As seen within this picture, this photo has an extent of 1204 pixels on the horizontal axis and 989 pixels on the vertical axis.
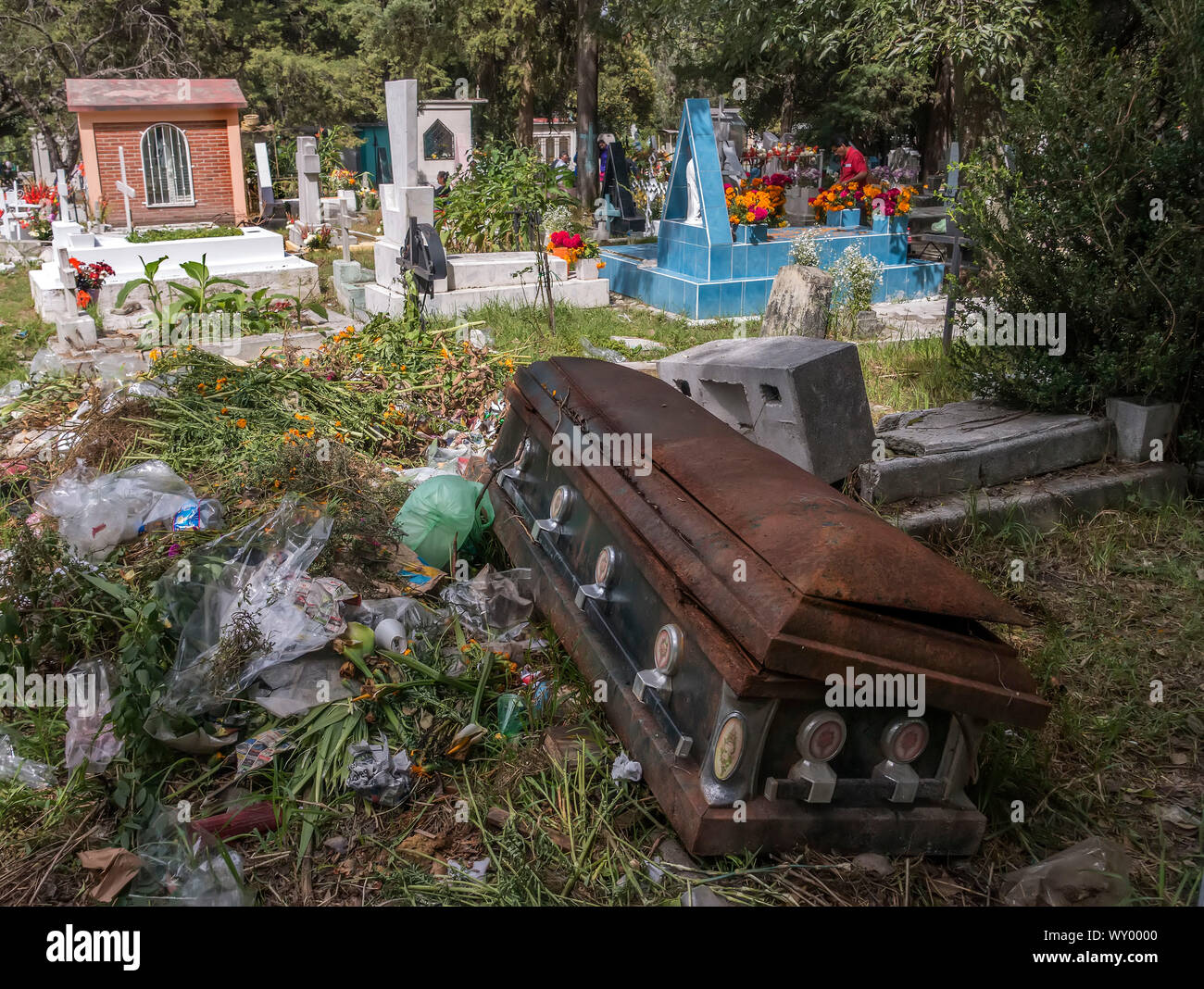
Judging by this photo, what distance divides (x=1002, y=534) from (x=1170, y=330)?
4.84 ft

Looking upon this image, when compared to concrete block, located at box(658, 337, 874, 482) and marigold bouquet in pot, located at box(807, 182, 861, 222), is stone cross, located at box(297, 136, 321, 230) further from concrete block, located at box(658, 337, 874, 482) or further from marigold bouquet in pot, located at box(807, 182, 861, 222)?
concrete block, located at box(658, 337, 874, 482)

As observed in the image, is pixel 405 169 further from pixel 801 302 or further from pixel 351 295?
pixel 801 302

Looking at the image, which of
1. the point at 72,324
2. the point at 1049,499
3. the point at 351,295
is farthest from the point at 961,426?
the point at 72,324

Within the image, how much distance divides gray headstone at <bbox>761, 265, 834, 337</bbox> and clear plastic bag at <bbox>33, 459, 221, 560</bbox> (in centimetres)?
449

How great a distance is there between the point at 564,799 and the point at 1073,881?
4.69ft

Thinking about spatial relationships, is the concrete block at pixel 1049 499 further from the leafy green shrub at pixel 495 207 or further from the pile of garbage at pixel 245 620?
the leafy green shrub at pixel 495 207

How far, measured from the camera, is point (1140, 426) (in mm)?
5211

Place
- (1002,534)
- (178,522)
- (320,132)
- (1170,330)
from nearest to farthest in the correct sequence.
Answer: (178,522) → (1002,534) → (1170,330) → (320,132)

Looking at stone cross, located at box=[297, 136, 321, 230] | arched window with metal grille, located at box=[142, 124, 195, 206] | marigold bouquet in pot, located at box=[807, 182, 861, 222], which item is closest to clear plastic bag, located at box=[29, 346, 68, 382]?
marigold bouquet in pot, located at box=[807, 182, 861, 222]

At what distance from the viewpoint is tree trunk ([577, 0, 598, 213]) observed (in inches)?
725

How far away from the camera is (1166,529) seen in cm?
491

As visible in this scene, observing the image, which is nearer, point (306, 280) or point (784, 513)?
point (784, 513)

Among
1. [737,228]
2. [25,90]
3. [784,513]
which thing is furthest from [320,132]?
[784,513]
